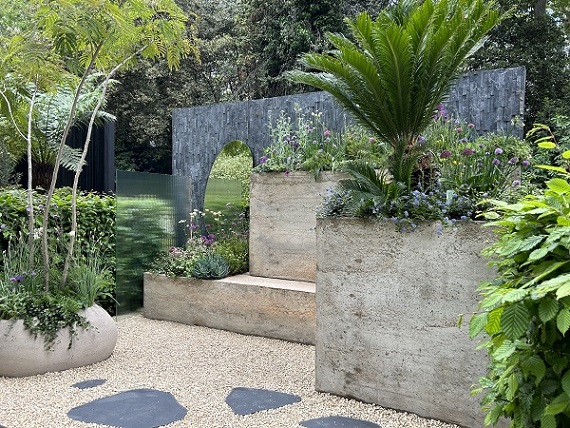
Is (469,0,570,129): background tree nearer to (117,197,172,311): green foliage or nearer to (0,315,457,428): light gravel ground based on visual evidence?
(117,197,172,311): green foliage

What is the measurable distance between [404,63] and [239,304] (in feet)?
10.5

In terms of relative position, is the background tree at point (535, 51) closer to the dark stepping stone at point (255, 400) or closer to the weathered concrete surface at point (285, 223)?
the weathered concrete surface at point (285, 223)

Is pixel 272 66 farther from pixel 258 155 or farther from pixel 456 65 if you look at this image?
pixel 456 65

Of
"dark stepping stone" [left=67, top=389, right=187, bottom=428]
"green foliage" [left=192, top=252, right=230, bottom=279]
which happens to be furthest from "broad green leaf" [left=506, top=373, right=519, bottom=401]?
"green foliage" [left=192, top=252, right=230, bottom=279]

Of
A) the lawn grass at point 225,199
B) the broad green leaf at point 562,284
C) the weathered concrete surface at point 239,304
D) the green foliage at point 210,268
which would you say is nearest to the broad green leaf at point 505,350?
the broad green leaf at point 562,284

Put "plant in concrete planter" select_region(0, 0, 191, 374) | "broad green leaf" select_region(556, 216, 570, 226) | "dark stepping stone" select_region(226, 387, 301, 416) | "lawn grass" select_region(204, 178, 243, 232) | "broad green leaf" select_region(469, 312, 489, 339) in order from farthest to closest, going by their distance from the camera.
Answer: "lawn grass" select_region(204, 178, 243, 232) < "plant in concrete planter" select_region(0, 0, 191, 374) < "dark stepping stone" select_region(226, 387, 301, 416) < "broad green leaf" select_region(469, 312, 489, 339) < "broad green leaf" select_region(556, 216, 570, 226)

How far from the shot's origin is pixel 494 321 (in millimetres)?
1863

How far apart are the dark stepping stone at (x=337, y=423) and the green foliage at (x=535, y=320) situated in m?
1.42

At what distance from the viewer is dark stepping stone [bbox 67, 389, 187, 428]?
3.28m

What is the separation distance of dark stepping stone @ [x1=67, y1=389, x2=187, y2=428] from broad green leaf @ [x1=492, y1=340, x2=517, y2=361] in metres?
2.17

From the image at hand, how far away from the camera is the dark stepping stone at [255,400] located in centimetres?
350

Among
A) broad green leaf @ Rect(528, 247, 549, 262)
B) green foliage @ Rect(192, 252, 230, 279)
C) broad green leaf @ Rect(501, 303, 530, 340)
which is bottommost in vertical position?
green foliage @ Rect(192, 252, 230, 279)

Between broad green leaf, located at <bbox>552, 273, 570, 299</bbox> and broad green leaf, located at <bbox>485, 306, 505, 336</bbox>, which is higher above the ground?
broad green leaf, located at <bbox>552, 273, 570, 299</bbox>

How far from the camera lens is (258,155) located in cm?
792
